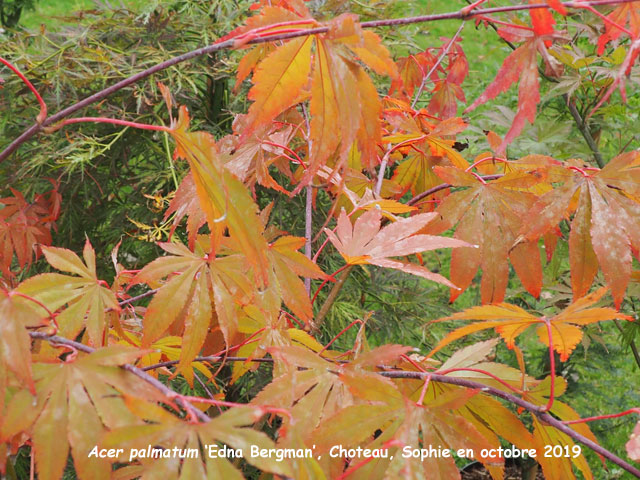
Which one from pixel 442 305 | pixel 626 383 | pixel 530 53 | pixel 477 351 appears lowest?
Result: pixel 626 383

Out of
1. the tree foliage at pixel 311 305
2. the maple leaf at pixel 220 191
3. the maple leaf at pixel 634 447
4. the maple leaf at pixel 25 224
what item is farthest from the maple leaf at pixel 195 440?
the maple leaf at pixel 25 224

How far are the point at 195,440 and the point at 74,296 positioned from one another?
10.5 inches

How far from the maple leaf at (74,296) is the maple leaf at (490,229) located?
0.39 meters

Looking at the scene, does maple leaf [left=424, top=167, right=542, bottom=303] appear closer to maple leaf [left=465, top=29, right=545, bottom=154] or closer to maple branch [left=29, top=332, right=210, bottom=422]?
maple leaf [left=465, top=29, right=545, bottom=154]

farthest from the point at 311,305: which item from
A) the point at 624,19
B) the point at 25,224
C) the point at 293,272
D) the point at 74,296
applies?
the point at 25,224

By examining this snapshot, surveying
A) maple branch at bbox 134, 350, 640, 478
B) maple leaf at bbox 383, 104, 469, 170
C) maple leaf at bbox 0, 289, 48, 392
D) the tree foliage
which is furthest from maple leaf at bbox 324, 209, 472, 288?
maple leaf at bbox 0, 289, 48, 392

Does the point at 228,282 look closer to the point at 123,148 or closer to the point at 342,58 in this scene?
the point at 342,58

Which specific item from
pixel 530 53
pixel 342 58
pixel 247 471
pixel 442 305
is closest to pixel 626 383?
pixel 442 305

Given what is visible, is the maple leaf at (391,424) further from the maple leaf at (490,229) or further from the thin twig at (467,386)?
the maple leaf at (490,229)

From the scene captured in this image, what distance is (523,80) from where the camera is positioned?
57 centimetres

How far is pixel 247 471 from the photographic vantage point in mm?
1322

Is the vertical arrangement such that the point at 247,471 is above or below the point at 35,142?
below

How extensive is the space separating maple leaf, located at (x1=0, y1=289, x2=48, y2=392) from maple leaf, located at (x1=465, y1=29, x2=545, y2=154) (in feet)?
1.35

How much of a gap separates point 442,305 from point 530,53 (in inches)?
50.7
